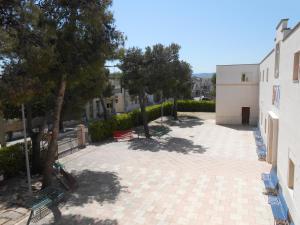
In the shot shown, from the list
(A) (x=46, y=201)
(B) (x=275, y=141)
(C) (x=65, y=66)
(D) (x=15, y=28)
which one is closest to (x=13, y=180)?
(A) (x=46, y=201)

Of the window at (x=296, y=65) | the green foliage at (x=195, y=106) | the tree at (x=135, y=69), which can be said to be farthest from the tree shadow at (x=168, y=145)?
the green foliage at (x=195, y=106)

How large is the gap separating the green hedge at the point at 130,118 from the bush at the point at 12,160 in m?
7.14

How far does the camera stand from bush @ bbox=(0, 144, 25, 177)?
12.6 meters

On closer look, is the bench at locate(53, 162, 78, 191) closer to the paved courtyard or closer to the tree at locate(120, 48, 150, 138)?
the paved courtyard

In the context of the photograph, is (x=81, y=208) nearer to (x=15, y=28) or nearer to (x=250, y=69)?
(x=15, y=28)

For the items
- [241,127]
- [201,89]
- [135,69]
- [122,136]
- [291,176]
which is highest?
[135,69]

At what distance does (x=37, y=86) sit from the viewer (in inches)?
326

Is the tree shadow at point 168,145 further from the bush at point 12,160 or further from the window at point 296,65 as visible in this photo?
the window at point 296,65

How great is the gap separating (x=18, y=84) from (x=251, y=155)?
47.8 ft

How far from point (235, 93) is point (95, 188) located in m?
21.6

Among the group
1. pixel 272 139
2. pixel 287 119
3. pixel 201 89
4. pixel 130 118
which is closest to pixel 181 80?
pixel 130 118

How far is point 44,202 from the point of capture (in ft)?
31.2

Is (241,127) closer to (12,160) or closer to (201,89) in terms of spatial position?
(12,160)

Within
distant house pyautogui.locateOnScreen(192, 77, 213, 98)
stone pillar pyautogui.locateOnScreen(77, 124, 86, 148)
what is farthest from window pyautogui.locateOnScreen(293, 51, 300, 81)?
distant house pyautogui.locateOnScreen(192, 77, 213, 98)
